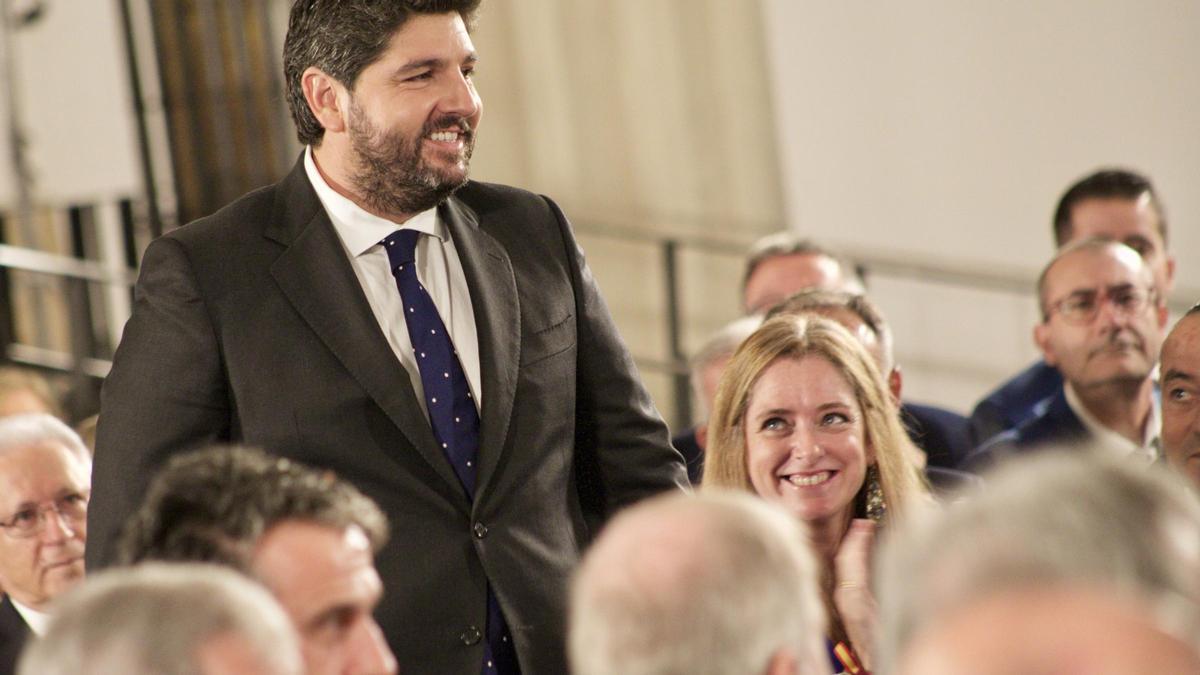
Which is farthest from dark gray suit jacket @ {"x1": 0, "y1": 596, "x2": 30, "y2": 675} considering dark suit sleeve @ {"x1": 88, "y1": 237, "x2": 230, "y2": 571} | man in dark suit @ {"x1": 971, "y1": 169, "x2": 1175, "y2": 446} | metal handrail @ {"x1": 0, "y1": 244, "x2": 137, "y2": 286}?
metal handrail @ {"x1": 0, "y1": 244, "x2": 137, "y2": 286}

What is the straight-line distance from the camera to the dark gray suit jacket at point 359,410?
204 centimetres

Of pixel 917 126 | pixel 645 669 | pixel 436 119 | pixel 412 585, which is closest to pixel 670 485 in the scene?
pixel 412 585

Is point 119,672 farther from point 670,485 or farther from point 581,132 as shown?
point 581,132

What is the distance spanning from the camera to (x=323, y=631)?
1.50 metres

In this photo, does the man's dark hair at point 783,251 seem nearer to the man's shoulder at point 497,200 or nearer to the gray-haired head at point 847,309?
the gray-haired head at point 847,309

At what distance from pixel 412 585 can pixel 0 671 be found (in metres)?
1.05

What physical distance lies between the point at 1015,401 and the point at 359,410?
7.68 feet

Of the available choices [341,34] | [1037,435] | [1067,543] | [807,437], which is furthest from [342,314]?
[1037,435]

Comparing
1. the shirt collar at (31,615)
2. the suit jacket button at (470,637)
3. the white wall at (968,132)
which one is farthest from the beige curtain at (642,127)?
the suit jacket button at (470,637)

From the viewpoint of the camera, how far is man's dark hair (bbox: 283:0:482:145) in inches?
84.6

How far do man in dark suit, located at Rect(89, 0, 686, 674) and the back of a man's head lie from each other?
0.82 metres

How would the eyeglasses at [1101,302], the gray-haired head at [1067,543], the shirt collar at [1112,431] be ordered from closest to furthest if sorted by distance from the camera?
the gray-haired head at [1067,543] < the shirt collar at [1112,431] < the eyeglasses at [1101,302]

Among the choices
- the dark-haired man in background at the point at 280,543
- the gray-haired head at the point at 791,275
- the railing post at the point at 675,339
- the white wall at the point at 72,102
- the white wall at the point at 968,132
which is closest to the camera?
the dark-haired man in background at the point at 280,543

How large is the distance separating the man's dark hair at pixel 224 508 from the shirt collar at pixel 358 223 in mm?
628
